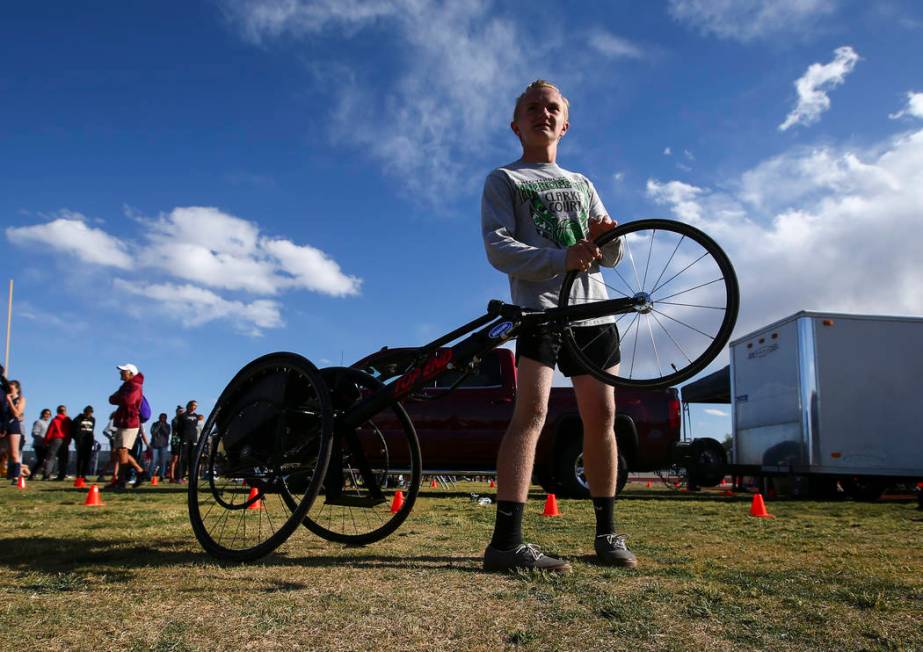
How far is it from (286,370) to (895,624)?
2.54 m

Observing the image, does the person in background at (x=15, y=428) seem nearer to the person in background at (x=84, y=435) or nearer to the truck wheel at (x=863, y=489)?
the person in background at (x=84, y=435)

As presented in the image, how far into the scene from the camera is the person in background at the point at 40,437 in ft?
52.3

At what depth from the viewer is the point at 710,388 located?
50.5 ft

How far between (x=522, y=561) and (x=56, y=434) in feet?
51.8

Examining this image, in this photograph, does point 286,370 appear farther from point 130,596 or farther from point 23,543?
point 23,543

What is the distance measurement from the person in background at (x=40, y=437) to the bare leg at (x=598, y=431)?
53.5 feet

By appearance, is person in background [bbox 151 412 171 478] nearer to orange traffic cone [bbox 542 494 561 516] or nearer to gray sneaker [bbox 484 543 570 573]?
orange traffic cone [bbox 542 494 561 516]

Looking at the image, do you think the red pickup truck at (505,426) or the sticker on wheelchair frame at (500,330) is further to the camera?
the red pickup truck at (505,426)

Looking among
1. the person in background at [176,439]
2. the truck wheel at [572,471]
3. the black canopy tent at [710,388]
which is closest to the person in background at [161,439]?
the person in background at [176,439]

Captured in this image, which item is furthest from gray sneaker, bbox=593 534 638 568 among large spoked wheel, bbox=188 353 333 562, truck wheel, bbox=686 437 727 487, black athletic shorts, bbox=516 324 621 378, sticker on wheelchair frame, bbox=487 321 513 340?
truck wheel, bbox=686 437 727 487

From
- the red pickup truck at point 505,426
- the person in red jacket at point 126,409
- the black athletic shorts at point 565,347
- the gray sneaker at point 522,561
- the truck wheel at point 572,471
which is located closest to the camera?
the gray sneaker at point 522,561

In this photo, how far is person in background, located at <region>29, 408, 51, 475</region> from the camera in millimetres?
15930

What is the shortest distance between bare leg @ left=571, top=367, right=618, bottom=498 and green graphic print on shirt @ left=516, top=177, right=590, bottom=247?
2.31 ft

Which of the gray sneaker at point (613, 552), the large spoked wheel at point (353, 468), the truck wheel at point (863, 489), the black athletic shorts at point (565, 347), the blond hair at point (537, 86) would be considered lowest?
the truck wheel at point (863, 489)
